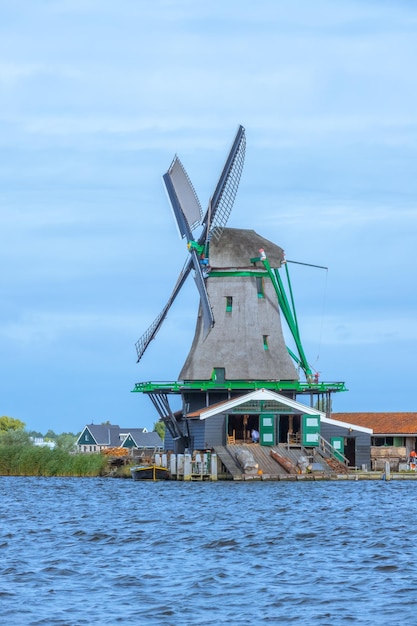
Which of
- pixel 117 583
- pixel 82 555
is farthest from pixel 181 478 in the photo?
pixel 117 583

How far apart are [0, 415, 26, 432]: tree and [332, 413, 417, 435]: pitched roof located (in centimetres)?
6400

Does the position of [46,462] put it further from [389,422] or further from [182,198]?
[389,422]

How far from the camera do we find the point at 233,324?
60.1 m

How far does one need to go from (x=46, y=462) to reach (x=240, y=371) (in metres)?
11.6

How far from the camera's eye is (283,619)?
698 inches

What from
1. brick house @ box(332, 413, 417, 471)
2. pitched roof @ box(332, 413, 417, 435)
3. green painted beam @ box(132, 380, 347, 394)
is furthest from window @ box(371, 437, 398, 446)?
green painted beam @ box(132, 380, 347, 394)

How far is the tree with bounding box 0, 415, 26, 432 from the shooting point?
5143 inches

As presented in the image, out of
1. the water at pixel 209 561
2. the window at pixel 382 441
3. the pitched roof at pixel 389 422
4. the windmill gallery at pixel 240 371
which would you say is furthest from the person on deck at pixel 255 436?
the window at pixel 382 441

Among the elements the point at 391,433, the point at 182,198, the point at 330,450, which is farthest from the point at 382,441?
the point at 182,198

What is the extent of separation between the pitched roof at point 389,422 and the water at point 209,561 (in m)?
26.9

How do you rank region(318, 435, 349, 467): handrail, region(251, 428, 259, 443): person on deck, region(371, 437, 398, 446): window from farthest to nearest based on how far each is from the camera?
region(371, 437, 398, 446): window → region(318, 435, 349, 467): handrail → region(251, 428, 259, 443): person on deck

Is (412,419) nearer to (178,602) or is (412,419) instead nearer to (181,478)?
(181,478)

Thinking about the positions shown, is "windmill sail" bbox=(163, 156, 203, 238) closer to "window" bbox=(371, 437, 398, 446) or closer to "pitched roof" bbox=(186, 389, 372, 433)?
"pitched roof" bbox=(186, 389, 372, 433)

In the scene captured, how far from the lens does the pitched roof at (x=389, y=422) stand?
68250mm
